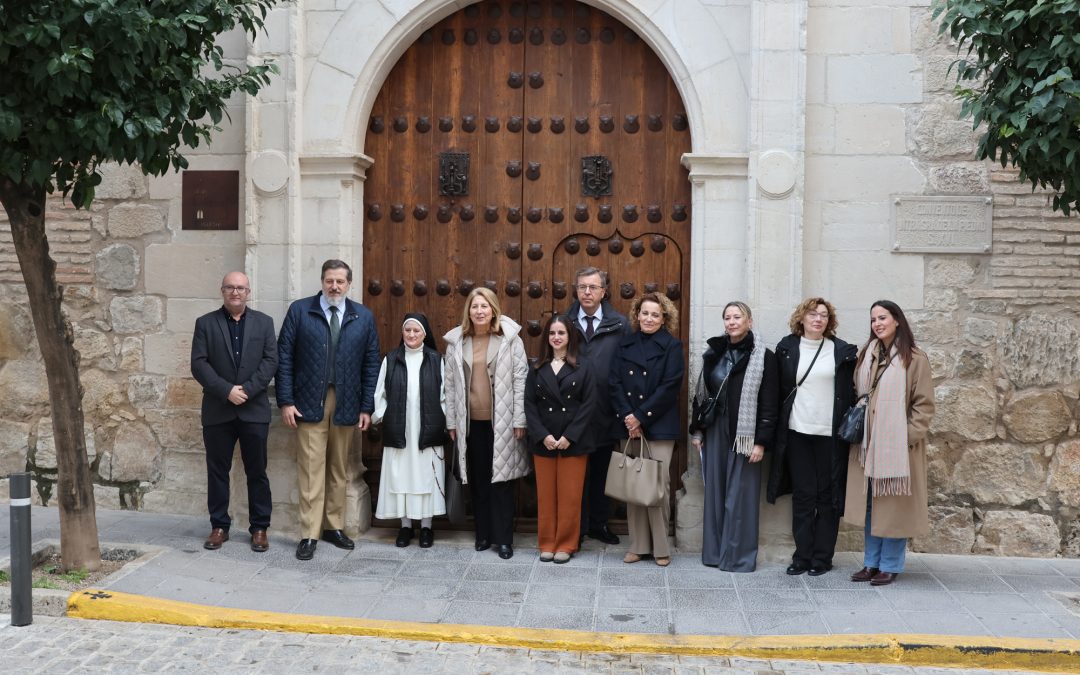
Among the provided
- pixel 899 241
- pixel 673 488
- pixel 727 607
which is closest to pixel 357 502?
pixel 673 488

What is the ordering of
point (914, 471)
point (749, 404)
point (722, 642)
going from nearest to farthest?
point (722, 642) → point (914, 471) → point (749, 404)

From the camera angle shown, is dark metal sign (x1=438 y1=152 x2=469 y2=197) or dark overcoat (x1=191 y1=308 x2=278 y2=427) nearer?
dark overcoat (x1=191 y1=308 x2=278 y2=427)

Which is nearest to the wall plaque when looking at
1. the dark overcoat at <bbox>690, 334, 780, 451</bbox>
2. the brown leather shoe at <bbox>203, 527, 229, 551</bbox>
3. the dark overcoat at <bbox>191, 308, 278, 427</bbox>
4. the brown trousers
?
the dark overcoat at <bbox>191, 308, 278, 427</bbox>

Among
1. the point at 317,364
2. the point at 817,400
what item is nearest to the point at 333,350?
the point at 317,364

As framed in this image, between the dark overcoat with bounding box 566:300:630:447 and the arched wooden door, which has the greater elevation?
the arched wooden door

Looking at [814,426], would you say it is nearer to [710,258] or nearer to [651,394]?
[651,394]

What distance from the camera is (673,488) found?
278 inches

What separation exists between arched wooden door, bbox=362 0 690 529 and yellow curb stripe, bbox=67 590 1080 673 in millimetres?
1986

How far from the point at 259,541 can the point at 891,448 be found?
3.61 meters

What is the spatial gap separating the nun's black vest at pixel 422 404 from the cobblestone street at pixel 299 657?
1.61 meters

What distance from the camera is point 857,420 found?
596cm

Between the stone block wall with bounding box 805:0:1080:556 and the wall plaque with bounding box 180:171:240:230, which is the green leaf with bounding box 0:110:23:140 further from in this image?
the stone block wall with bounding box 805:0:1080:556

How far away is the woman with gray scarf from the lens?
6164 millimetres

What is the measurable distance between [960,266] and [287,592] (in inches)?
167
